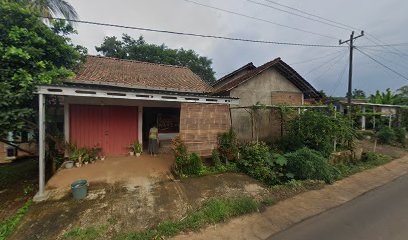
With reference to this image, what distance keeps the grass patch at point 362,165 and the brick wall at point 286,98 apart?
15.0ft

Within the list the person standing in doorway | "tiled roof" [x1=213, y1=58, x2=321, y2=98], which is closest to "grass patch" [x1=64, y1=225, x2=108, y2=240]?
the person standing in doorway

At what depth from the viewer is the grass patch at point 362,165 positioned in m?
7.86

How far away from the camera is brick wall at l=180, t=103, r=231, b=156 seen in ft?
23.5

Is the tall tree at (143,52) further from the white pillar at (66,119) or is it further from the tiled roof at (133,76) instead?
the white pillar at (66,119)

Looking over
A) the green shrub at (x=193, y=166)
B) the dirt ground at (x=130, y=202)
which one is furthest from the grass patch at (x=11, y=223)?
the green shrub at (x=193, y=166)

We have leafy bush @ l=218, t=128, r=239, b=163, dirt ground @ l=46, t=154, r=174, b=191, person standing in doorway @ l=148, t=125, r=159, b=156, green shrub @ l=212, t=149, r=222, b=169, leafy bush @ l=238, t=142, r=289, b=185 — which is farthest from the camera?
person standing in doorway @ l=148, t=125, r=159, b=156

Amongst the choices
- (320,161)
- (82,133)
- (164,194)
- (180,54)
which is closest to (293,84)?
(320,161)

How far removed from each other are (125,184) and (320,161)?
6.82 m

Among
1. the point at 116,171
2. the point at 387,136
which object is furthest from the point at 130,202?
the point at 387,136

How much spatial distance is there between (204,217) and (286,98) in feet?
32.5

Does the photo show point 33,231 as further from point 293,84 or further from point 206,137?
point 293,84

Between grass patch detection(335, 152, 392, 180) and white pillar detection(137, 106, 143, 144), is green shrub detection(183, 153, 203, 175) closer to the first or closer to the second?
white pillar detection(137, 106, 143, 144)

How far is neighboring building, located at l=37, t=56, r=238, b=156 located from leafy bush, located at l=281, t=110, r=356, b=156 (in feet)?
12.0

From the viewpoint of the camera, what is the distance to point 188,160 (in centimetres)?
697
